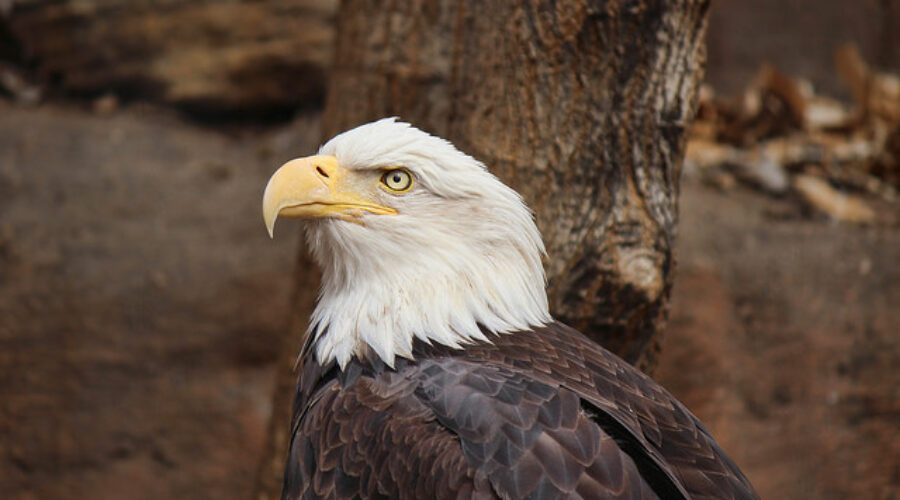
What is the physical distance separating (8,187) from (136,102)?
1.17m

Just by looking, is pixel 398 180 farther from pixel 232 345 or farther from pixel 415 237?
pixel 232 345

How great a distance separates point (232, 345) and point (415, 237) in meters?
3.07

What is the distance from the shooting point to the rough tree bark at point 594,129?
3.03 m

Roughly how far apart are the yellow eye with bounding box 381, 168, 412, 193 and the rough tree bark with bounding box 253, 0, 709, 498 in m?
0.46

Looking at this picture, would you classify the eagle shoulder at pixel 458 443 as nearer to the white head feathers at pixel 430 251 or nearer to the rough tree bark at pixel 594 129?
the white head feathers at pixel 430 251

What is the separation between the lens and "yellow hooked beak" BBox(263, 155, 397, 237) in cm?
274

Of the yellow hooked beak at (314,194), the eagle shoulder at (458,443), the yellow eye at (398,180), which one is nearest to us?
the eagle shoulder at (458,443)

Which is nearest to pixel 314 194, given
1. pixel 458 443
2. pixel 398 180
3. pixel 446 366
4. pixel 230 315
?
pixel 398 180

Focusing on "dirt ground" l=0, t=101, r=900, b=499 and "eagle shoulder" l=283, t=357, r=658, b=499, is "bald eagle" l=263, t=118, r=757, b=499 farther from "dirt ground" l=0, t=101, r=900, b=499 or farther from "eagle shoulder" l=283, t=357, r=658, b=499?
"dirt ground" l=0, t=101, r=900, b=499

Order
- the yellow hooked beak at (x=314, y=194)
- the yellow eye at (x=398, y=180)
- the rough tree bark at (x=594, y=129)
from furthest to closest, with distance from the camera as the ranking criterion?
the rough tree bark at (x=594, y=129) < the yellow eye at (x=398, y=180) < the yellow hooked beak at (x=314, y=194)

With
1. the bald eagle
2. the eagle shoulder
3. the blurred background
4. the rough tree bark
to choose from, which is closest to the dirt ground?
the blurred background

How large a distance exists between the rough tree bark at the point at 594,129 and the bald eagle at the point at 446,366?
26 cm

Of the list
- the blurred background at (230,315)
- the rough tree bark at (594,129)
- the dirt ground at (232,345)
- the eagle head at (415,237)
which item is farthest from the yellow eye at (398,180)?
the dirt ground at (232,345)

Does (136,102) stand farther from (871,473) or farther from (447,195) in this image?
(871,473)
